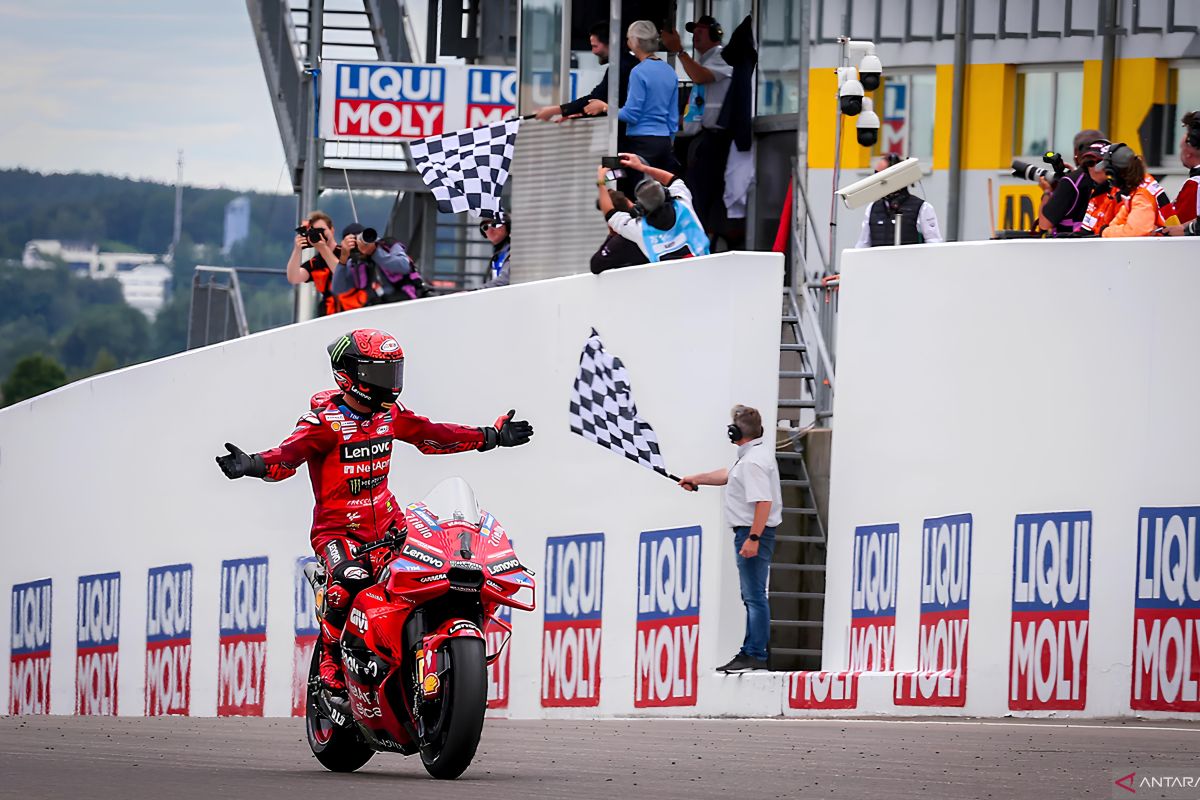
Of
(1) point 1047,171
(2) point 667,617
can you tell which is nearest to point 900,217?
(1) point 1047,171

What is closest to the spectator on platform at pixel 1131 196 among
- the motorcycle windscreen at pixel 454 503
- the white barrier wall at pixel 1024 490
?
the white barrier wall at pixel 1024 490

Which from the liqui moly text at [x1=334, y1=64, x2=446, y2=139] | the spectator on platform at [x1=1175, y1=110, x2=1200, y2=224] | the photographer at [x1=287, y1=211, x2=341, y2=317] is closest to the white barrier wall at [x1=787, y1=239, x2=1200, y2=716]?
the spectator on platform at [x1=1175, y1=110, x2=1200, y2=224]

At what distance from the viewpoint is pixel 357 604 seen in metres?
9.77

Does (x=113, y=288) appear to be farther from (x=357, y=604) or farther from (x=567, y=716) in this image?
(x=357, y=604)

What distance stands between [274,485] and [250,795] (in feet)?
29.6

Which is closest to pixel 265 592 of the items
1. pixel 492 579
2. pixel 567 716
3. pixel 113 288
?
pixel 567 716

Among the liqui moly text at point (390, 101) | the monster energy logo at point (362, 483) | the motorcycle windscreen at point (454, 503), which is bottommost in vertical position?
the motorcycle windscreen at point (454, 503)

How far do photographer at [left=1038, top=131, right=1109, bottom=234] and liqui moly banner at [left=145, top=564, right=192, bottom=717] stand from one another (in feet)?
24.0

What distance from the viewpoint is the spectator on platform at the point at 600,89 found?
17.2 meters

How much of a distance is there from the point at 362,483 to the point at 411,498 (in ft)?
19.9

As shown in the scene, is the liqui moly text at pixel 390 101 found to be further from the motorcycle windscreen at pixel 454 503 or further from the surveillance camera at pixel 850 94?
the motorcycle windscreen at pixel 454 503

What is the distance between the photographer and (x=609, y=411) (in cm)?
1530

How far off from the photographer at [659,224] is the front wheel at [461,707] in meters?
6.77

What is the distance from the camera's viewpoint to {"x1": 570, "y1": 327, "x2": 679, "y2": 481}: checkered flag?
15.1 meters
